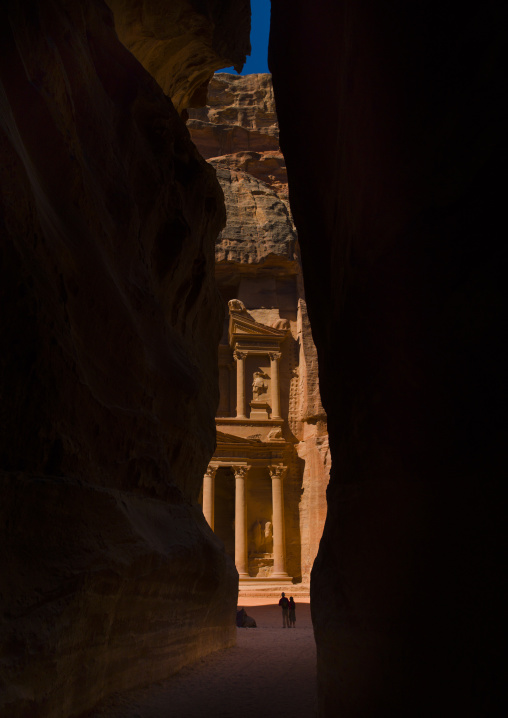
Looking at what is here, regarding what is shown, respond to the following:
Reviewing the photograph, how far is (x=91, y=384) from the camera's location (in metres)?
5.34

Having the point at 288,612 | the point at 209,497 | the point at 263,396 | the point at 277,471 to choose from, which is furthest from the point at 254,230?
the point at 288,612

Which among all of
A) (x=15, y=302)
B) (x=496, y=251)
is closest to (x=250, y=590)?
(x=15, y=302)

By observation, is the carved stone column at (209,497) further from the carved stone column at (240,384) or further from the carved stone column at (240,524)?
the carved stone column at (240,384)

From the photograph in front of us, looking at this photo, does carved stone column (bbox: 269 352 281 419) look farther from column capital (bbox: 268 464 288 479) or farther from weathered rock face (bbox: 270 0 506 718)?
weathered rock face (bbox: 270 0 506 718)

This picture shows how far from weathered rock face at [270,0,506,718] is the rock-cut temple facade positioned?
22236 mm

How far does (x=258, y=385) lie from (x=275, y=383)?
0.89 m

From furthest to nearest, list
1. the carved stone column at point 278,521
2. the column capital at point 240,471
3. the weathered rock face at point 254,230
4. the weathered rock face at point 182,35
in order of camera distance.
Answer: the weathered rock face at point 254,230 < the column capital at point 240,471 < the carved stone column at point 278,521 < the weathered rock face at point 182,35

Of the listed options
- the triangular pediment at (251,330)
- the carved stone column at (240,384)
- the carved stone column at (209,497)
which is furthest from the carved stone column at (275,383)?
the carved stone column at (209,497)

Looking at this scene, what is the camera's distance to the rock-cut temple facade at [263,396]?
26859mm

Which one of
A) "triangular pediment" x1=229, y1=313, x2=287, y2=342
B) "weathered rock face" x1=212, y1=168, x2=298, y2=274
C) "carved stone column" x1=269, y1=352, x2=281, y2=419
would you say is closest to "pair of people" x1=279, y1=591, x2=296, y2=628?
"carved stone column" x1=269, y1=352, x2=281, y2=419

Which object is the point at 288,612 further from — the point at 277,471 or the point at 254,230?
the point at 254,230

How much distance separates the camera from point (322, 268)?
5293 millimetres

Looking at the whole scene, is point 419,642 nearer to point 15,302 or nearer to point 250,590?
point 15,302

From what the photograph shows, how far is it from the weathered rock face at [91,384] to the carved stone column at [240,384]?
20.4 metres
